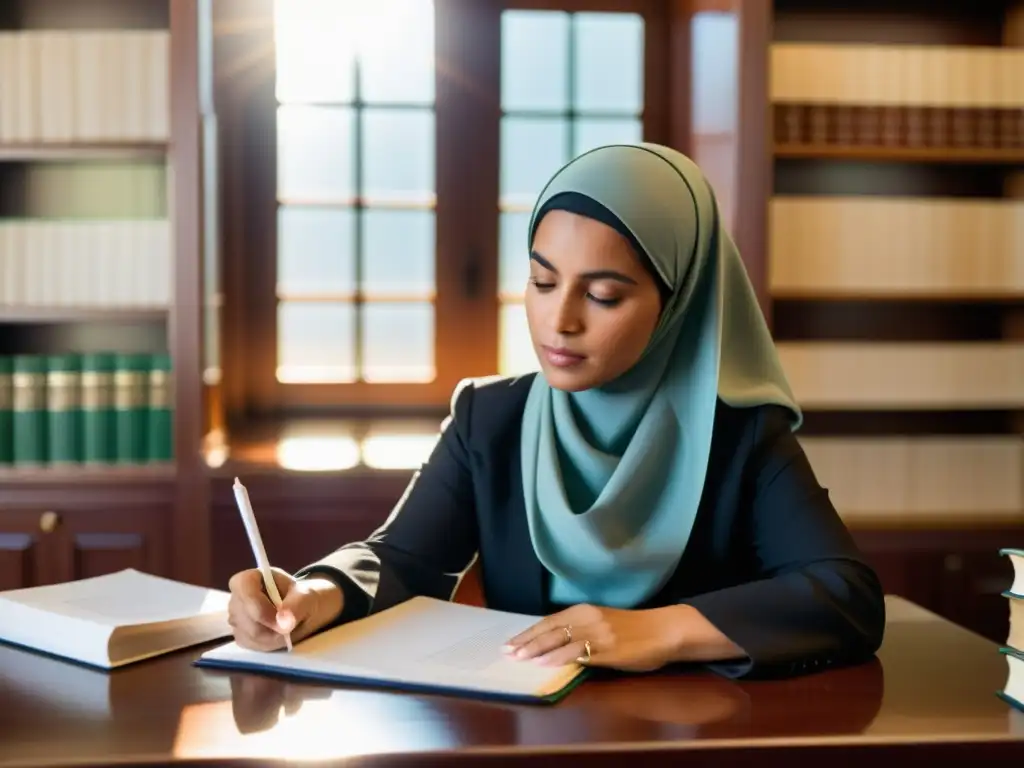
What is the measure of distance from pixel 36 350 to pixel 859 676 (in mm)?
2580

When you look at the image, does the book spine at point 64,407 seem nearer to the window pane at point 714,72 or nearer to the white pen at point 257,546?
the window pane at point 714,72

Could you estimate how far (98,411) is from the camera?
2.77 metres

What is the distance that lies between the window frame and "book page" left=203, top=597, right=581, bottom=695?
207cm

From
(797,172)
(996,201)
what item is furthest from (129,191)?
(996,201)

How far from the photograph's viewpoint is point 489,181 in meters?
3.27

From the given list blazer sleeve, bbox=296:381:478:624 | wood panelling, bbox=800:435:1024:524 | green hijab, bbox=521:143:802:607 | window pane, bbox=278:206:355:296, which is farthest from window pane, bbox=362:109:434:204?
green hijab, bbox=521:143:802:607

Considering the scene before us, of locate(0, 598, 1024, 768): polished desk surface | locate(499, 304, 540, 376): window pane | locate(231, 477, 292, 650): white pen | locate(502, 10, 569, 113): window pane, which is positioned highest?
locate(502, 10, 569, 113): window pane

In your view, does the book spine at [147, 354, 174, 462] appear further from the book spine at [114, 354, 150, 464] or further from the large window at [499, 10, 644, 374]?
the large window at [499, 10, 644, 374]

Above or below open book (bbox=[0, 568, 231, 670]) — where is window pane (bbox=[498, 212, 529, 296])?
above

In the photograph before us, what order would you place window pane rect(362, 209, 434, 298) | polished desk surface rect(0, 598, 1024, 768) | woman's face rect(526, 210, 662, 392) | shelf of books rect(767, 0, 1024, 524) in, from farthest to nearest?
1. window pane rect(362, 209, 434, 298)
2. shelf of books rect(767, 0, 1024, 524)
3. woman's face rect(526, 210, 662, 392)
4. polished desk surface rect(0, 598, 1024, 768)

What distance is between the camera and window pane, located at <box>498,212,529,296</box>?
10.8 feet

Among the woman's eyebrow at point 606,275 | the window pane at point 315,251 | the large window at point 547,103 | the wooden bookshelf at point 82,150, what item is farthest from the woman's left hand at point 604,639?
the window pane at point 315,251

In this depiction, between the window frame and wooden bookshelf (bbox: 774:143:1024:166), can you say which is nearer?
wooden bookshelf (bbox: 774:143:1024:166)

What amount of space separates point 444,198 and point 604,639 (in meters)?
2.33
